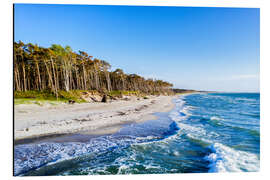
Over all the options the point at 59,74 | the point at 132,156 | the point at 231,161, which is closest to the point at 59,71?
the point at 59,74

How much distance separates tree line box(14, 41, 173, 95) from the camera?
1001 cm

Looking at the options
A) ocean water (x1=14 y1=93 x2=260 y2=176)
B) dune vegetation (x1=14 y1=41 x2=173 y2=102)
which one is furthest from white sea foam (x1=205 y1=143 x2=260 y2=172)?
dune vegetation (x1=14 y1=41 x2=173 y2=102)

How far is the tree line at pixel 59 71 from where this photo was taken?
1001 cm

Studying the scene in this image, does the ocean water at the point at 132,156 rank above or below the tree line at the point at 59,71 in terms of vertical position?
below

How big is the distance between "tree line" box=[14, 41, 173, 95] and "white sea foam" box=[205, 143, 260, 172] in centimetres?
554

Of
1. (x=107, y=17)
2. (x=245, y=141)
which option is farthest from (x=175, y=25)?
(x=245, y=141)

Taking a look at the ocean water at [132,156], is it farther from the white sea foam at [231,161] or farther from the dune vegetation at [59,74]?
the dune vegetation at [59,74]

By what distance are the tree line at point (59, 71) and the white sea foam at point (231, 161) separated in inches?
218

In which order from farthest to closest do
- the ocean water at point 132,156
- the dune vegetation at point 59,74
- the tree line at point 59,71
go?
the tree line at point 59,71 → the dune vegetation at point 59,74 → the ocean water at point 132,156

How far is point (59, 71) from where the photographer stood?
20.2 meters

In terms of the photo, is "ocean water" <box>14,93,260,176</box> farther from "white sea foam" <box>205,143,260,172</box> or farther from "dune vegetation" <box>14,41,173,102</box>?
"dune vegetation" <box>14,41,173,102</box>

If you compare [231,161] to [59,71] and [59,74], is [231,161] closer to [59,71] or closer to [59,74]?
[59,71]

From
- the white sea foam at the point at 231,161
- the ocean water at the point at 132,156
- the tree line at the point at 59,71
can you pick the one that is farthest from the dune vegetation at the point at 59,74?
the white sea foam at the point at 231,161

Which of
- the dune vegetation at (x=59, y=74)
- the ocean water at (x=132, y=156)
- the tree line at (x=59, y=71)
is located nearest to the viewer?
the ocean water at (x=132, y=156)
